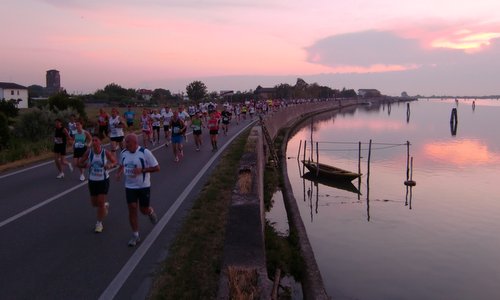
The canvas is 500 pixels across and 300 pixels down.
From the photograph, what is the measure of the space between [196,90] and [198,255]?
85617 millimetres

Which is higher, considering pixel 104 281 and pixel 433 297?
pixel 104 281

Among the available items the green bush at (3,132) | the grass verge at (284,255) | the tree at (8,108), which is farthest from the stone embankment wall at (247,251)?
the tree at (8,108)

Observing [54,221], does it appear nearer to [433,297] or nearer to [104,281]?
[104,281]

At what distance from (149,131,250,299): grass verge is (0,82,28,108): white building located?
250 ft

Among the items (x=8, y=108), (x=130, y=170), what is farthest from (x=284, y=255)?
(x=8, y=108)

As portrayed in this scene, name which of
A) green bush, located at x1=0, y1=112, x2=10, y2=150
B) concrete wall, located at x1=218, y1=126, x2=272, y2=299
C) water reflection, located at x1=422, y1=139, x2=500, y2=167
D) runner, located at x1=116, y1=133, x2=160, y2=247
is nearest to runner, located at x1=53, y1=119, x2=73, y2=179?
runner, located at x1=116, y1=133, x2=160, y2=247

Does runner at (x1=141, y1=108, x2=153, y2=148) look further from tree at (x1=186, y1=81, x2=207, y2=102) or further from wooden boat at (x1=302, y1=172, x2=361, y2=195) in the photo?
tree at (x1=186, y1=81, x2=207, y2=102)

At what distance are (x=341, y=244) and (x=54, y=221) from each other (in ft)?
28.1

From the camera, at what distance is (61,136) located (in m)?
13.4

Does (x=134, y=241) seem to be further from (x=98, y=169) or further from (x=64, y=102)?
(x=64, y=102)

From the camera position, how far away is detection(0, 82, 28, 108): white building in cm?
7806

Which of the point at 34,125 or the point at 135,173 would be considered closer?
the point at 135,173

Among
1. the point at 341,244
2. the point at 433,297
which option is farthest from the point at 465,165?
the point at 433,297

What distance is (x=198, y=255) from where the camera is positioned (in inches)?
290
